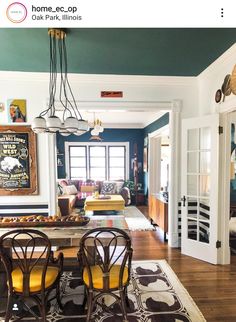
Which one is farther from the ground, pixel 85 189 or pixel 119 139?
pixel 119 139

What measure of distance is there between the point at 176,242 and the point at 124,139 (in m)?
4.96

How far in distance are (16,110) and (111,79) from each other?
1.58m

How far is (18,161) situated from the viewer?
362 centimetres

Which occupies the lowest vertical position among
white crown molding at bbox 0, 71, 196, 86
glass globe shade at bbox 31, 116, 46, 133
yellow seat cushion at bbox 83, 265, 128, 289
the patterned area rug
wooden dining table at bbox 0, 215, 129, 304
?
the patterned area rug

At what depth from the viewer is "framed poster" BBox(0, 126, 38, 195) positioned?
141 inches

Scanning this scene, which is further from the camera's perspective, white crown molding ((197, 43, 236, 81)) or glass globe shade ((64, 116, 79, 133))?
white crown molding ((197, 43, 236, 81))

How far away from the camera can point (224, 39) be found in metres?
2.52

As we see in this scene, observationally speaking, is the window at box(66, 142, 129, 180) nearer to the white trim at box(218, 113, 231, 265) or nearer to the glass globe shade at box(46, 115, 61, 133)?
the white trim at box(218, 113, 231, 265)

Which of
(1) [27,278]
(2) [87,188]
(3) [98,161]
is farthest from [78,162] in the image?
(1) [27,278]

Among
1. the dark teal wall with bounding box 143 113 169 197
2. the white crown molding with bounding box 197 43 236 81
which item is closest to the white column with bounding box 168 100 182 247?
the white crown molding with bounding box 197 43 236 81

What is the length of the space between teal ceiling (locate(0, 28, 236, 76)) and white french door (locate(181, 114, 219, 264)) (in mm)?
873

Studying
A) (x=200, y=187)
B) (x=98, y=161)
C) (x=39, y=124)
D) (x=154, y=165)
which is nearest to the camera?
(x=39, y=124)

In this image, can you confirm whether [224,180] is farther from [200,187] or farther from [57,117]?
[57,117]

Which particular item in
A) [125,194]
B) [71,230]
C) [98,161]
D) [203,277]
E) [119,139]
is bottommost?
[203,277]
